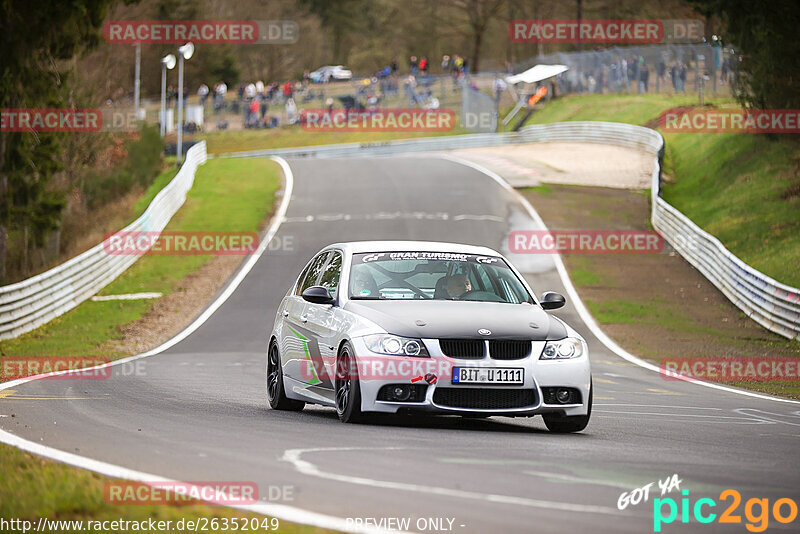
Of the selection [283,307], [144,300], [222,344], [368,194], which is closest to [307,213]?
[368,194]

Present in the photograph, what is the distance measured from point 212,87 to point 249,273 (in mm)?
69417

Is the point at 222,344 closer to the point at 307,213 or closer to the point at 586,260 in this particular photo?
the point at 586,260

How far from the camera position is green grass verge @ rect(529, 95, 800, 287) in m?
31.7

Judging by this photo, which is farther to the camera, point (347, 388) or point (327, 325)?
point (327, 325)

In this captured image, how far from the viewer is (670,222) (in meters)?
36.2

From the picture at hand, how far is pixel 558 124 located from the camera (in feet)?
215

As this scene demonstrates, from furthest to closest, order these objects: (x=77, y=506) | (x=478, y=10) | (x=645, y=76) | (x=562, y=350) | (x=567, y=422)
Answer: (x=478, y=10) < (x=645, y=76) < (x=567, y=422) < (x=562, y=350) < (x=77, y=506)

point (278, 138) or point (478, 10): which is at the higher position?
point (478, 10)

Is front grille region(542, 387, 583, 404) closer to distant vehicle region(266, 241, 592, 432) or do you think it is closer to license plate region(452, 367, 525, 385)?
distant vehicle region(266, 241, 592, 432)

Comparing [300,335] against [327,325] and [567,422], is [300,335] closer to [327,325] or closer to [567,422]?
[327,325]

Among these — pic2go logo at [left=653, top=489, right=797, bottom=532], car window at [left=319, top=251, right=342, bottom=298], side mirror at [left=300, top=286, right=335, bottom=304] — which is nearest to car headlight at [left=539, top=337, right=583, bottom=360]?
side mirror at [left=300, top=286, right=335, bottom=304]

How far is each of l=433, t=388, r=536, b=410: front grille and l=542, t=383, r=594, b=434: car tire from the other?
483 millimetres

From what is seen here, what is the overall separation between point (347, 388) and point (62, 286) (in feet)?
59.9

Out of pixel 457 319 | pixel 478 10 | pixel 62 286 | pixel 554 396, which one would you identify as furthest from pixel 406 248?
pixel 478 10
